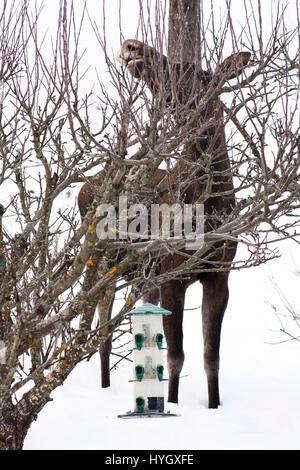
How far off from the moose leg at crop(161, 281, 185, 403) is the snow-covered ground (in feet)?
1.12

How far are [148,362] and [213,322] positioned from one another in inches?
46.5

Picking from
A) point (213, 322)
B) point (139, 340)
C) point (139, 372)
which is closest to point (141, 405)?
point (139, 372)

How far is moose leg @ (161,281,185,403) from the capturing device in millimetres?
7590

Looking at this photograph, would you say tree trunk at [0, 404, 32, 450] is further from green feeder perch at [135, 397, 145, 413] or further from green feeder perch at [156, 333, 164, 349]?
green feeder perch at [156, 333, 164, 349]

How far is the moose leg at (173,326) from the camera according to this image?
24.9 feet

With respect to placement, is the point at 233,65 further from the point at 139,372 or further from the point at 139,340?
the point at 139,372

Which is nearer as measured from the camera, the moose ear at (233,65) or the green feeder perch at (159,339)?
the moose ear at (233,65)

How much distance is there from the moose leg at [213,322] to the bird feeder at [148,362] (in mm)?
1010

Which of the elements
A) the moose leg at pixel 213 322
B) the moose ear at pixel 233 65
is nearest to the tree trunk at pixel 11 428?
the moose ear at pixel 233 65

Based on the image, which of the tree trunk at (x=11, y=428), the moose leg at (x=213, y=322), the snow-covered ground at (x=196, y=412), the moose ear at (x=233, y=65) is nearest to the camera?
the moose ear at (x=233, y=65)

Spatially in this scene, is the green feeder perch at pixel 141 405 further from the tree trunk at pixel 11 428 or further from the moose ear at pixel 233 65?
the moose ear at pixel 233 65

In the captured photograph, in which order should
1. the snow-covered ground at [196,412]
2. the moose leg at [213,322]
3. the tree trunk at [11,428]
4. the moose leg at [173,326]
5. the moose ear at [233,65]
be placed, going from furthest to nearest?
the moose leg at [213,322] → the moose leg at [173,326] → the snow-covered ground at [196,412] → the tree trunk at [11,428] → the moose ear at [233,65]
